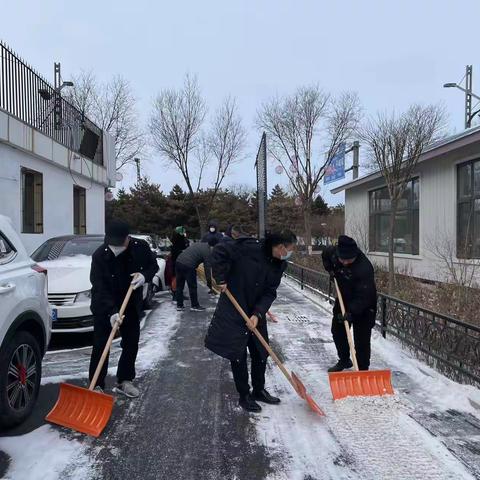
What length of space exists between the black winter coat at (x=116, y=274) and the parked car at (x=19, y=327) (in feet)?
1.55

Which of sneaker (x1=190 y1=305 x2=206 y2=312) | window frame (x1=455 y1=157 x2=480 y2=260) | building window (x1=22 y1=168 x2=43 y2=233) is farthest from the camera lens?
window frame (x1=455 y1=157 x2=480 y2=260)

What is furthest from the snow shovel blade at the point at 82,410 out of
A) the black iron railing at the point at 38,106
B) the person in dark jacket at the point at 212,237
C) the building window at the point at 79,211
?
the building window at the point at 79,211

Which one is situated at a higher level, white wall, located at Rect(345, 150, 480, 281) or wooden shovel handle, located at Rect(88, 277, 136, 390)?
white wall, located at Rect(345, 150, 480, 281)

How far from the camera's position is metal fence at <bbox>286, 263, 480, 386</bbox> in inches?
199

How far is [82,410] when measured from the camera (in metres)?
4.04

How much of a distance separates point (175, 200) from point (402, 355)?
122 ft

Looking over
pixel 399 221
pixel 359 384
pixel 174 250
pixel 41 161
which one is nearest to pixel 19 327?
pixel 359 384

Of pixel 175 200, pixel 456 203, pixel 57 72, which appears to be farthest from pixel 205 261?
pixel 175 200

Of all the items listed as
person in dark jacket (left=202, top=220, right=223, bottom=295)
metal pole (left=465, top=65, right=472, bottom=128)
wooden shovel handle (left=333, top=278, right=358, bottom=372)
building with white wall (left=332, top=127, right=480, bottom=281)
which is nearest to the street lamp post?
metal pole (left=465, top=65, right=472, bottom=128)

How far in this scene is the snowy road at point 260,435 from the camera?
10.9ft

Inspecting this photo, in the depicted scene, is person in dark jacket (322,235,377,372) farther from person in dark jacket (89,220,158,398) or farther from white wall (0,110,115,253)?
white wall (0,110,115,253)

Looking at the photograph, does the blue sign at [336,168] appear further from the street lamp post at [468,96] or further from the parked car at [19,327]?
the parked car at [19,327]

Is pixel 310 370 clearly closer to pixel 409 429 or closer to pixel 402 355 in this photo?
pixel 402 355

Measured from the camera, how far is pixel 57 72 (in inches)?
973
